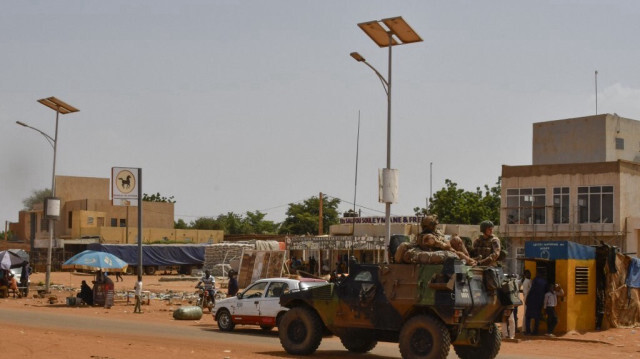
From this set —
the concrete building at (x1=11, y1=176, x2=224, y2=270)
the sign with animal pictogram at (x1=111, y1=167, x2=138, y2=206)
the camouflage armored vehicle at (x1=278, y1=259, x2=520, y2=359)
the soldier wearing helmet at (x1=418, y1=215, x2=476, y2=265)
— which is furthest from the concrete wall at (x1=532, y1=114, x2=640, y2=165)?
the soldier wearing helmet at (x1=418, y1=215, x2=476, y2=265)

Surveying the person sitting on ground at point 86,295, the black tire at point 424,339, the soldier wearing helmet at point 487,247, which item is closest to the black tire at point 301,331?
the black tire at point 424,339

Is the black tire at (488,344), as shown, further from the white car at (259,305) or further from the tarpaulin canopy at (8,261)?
the tarpaulin canopy at (8,261)

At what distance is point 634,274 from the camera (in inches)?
972

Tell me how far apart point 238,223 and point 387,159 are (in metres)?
101

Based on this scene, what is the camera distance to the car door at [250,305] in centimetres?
2194

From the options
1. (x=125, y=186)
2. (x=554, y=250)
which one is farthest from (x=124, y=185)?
(x=554, y=250)

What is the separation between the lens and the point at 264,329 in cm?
2275

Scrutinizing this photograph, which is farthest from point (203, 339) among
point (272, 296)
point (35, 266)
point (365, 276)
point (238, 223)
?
point (238, 223)

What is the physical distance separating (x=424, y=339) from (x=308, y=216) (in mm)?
93753

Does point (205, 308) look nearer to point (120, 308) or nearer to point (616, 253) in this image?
point (120, 308)

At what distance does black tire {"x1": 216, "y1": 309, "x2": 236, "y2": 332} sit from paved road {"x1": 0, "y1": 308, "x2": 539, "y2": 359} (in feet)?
0.71

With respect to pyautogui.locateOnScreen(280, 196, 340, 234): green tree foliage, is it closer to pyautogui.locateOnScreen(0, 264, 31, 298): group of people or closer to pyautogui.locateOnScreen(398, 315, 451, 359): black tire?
pyautogui.locateOnScreen(0, 264, 31, 298): group of people

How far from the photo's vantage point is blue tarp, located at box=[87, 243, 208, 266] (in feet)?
210

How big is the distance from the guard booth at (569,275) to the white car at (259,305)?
572 centimetres
